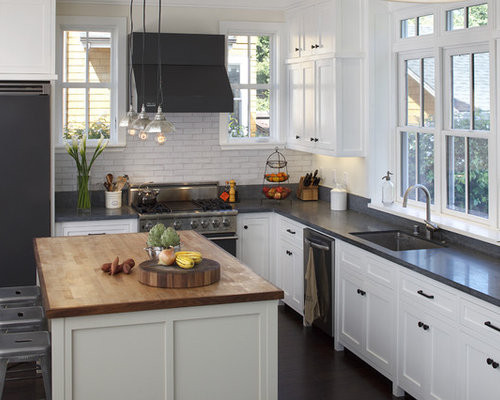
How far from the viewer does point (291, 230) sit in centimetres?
687

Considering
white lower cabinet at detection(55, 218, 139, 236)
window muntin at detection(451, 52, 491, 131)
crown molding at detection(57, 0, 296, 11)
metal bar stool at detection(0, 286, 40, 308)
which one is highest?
crown molding at detection(57, 0, 296, 11)

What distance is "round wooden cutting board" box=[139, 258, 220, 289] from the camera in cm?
395

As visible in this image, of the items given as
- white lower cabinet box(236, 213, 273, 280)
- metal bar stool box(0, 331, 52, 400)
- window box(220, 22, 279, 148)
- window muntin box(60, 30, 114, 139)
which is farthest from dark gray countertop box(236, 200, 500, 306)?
metal bar stool box(0, 331, 52, 400)

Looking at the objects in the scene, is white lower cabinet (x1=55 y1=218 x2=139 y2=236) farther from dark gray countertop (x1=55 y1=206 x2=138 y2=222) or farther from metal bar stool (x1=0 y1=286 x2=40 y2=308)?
metal bar stool (x1=0 y1=286 x2=40 y2=308)

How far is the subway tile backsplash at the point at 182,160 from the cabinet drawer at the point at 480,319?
403cm

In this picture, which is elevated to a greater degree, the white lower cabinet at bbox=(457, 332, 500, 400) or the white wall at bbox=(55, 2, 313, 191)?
the white wall at bbox=(55, 2, 313, 191)

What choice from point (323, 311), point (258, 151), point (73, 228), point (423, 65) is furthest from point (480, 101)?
point (73, 228)

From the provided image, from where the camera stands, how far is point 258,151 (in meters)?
7.89

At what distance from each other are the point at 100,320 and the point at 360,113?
144 inches

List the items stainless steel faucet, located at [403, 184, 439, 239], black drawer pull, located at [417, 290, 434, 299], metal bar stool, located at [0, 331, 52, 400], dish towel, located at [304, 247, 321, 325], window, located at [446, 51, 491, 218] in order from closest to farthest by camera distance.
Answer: metal bar stool, located at [0, 331, 52, 400] < black drawer pull, located at [417, 290, 434, 299] < window, located at [446, 51, 491, 218] < stainless steel faucet, located at [403, 184, 439, 239] < dish towel, located at [304, 247, 321, 325]

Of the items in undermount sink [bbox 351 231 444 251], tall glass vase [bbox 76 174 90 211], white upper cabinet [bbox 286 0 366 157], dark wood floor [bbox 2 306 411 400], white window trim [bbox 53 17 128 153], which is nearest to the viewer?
dark wood floor [bbox 2 306 411 400]

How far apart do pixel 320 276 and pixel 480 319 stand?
7.45 feet

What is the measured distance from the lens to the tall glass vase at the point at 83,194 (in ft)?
23.0

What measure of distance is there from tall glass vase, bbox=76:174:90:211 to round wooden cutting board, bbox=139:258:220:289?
9.96 feet
